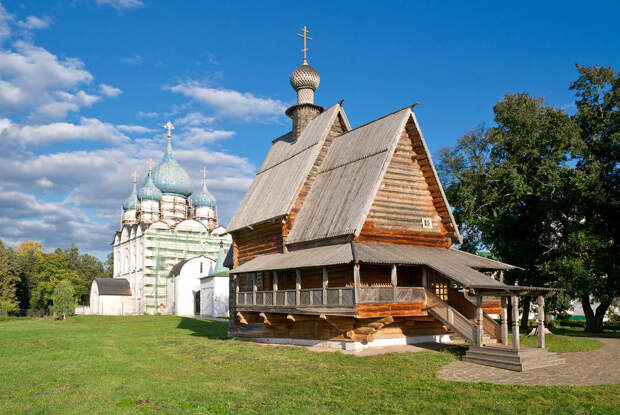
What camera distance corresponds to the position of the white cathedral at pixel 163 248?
208ft

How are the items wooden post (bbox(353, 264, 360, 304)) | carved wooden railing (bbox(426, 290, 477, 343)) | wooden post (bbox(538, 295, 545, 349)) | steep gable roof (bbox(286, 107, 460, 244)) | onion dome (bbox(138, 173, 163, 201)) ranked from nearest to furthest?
wooden post (bbox(538, 295, 545, 349)) < carved wooden railing (bbox(426, 290, 477, 343)) < wooden post (bbox(353, 264, 360, 304)) < steep gable roof (bbox(286, 107, 460, 244)) < onion dome (bbox(138, 173, 163, 201))

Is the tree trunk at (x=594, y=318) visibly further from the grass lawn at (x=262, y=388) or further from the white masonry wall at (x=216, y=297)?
the white masonry wall at (x=216, y=297)

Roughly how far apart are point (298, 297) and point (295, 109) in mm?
14173

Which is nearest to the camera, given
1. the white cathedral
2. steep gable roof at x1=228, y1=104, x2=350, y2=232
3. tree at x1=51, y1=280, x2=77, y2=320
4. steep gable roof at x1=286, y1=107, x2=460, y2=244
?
steep gable roof at x1=286, y1=107, x2=460, y2=244

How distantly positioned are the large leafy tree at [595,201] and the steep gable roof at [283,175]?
13467 mm

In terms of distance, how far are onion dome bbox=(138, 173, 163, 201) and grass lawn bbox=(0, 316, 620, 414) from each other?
178 ft

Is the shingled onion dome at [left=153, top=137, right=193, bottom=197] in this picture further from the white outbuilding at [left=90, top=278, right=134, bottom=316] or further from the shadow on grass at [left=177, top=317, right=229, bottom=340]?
the shadow on grass at [left=177, top=317, right=229, bottom=340]

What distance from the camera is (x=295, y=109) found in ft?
102

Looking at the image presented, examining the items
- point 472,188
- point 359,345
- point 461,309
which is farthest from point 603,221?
point 359,345

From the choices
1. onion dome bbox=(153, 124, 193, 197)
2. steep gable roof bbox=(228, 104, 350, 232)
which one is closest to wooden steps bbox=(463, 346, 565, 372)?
steep gable roof bbox=(228, 104, 350, 232)

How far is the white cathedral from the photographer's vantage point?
63.2m

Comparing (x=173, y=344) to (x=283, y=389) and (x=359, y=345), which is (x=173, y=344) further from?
(x=283, y=389)

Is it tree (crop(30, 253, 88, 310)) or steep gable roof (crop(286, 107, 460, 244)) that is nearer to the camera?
steep gable roof (crop(286, 107, 460, 244))

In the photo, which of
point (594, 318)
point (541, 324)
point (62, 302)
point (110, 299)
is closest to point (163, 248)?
point (110, 299)
